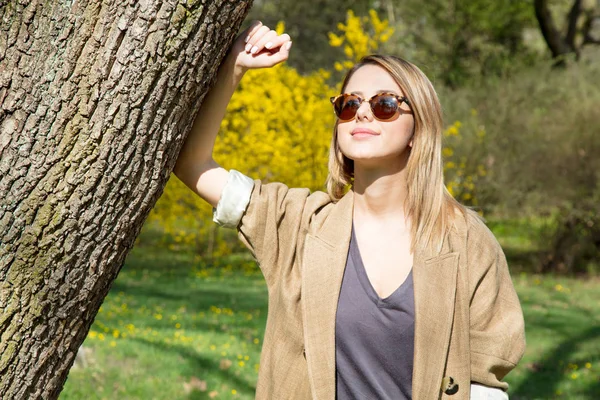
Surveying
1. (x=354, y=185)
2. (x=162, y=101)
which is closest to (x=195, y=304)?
(x=354, y=185)

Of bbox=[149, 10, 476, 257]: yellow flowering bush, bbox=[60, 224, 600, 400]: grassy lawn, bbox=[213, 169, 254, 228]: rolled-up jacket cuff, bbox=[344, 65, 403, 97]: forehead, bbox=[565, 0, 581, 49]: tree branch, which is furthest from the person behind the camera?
bbox=[565, 0, 581, 49]: tree branch

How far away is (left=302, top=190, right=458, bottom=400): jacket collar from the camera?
2.15 m

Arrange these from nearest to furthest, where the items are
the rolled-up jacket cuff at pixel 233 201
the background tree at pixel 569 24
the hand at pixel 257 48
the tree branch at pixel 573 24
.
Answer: the hand at pixel 257 48 → the rolled-up jacket cuff at pixel 233 201 → the background tree at pixel 569 24 → the tree branch at pixel 573 24

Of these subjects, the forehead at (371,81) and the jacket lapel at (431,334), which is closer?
the jacket lapel at (431,334)

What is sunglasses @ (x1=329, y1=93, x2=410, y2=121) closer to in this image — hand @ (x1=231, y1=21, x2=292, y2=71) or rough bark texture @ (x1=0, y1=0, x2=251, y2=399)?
hand @ (x1=231, y1=21, x2=292, y2=71)

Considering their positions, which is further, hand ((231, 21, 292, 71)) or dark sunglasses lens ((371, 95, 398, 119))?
dark sunglasses lens ((371, 95, 398, 119))

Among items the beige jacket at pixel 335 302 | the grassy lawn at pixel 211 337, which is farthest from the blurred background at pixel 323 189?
the beige jacket at pixel 335 302

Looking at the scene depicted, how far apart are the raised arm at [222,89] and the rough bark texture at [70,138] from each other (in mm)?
275

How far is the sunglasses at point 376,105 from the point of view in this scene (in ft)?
7.48

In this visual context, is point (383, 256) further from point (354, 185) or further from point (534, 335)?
point (534, 335)

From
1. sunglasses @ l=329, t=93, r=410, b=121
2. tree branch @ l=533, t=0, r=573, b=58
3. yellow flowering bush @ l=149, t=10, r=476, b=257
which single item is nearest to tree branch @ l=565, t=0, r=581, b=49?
tree branch @ l=533, t=0, r=573, b=58

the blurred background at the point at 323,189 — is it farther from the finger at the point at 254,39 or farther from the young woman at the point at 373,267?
the finger at the point at 254,39

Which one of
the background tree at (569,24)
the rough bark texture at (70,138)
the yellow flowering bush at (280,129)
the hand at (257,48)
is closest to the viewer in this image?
the rough bark texture at (70,138)

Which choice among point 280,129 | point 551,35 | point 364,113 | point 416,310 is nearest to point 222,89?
point 364,113
